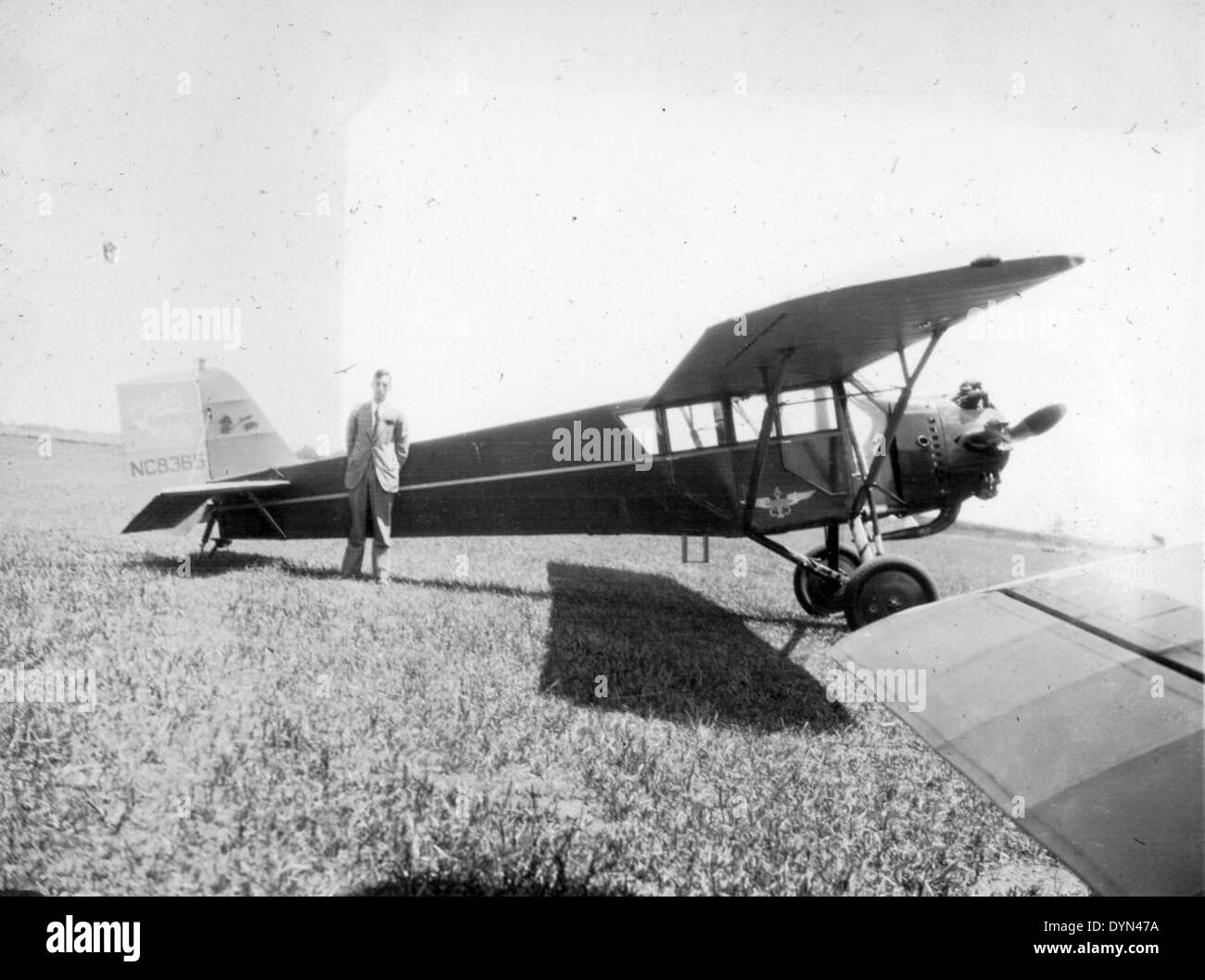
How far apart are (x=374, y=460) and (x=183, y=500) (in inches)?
73.0

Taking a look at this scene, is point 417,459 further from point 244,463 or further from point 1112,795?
point 1112,795

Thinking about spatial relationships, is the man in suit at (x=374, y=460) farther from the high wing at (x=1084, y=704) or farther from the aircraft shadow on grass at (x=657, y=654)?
the high wing at (x=1084, y=704)

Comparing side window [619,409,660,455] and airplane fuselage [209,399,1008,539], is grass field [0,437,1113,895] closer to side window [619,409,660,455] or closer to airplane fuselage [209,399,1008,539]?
airplane fuselage [209,399,1008,539]

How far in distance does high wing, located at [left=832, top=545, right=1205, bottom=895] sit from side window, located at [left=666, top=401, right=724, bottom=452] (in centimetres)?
353

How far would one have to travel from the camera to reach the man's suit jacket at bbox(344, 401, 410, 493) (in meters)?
5.88

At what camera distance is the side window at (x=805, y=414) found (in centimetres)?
568

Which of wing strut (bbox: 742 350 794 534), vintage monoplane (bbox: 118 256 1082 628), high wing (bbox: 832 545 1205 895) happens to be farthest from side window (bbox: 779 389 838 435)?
high wing (bbox: 832 545 1205 895)

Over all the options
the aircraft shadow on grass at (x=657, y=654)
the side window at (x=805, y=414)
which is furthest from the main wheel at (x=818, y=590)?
the side window at (x=805, y=414)

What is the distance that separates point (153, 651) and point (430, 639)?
56.1 inches

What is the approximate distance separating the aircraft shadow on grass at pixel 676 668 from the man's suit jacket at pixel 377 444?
6.60 ft

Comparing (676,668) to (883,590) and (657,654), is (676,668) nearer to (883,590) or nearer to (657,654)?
(657,654)

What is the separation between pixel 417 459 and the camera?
6.20 m

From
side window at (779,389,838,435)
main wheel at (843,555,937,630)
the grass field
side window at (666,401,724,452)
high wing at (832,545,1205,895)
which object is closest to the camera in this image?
high wing at (832,545,1205,895)
